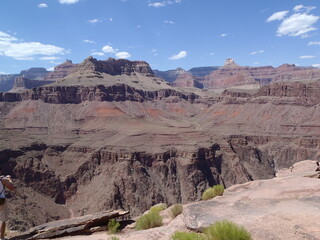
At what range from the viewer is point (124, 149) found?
90875mm

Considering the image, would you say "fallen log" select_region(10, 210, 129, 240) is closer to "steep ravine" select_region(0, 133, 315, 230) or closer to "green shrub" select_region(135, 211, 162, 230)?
"green shrub" select_region(135, 211, 162, 230)

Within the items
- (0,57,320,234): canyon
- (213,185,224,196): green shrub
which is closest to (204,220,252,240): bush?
(213,185,224,196): green shrub

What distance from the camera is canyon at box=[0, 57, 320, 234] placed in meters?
77.6

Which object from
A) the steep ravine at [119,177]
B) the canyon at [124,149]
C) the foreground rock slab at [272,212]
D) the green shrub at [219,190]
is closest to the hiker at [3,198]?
the foreground rock slab at [272,212]

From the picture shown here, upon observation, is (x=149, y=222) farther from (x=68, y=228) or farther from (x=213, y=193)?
(x=213, y=193)

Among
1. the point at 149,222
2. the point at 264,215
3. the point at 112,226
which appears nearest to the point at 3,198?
the point at 112,226

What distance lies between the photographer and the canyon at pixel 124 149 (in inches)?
3056

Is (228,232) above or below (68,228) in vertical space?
above

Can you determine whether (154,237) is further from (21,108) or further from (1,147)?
(21,108)

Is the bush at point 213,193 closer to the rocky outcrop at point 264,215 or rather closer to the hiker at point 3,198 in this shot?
the rocky outcrop at point 264,215

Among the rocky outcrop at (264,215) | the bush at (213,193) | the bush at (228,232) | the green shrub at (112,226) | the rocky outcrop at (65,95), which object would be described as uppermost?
the rocky outcrop at (65,95)

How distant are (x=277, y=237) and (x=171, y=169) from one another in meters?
80.2

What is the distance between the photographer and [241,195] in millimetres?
15453

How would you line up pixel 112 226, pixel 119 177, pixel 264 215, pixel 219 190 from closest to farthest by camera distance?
pixel 264 215 → pixel 112 226 → pixel 219 190 → pixel 119 177
